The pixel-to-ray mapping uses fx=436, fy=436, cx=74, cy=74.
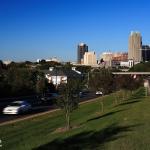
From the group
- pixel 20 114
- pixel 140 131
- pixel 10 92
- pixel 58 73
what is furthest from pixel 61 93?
pixel 58 73

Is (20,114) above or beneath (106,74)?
beneath

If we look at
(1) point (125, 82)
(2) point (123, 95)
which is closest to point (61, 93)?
(1) point (125, 82)

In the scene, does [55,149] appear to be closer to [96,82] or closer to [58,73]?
[96,82]

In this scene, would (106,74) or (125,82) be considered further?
(125,82)

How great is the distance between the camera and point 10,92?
7100 centimetres

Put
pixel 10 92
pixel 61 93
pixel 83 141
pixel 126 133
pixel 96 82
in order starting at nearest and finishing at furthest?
pixel 83 141 < pixel 126 133 < pixel 61 93 < pixel 96 82 < pixel 10 92

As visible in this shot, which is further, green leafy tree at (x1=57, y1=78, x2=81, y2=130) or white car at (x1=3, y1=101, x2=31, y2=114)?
white car at (x1=3, y1=101, x2=31, y2=114)

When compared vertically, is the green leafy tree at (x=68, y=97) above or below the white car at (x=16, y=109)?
above

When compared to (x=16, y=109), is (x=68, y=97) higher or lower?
higher

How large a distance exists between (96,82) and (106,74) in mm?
1748

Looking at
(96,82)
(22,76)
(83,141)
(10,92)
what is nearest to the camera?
(83,141)

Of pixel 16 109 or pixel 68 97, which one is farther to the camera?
pixel 16 109

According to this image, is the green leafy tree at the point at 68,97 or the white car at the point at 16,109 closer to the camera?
the green leafy tree at the point at 68,97

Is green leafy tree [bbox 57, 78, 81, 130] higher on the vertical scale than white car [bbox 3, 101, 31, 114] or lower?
higher
